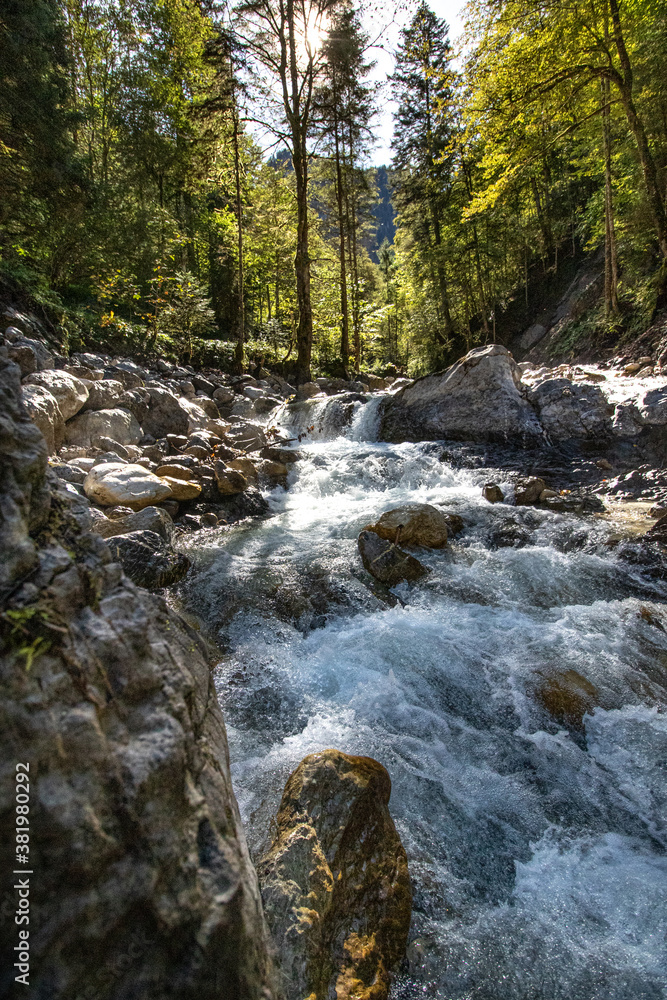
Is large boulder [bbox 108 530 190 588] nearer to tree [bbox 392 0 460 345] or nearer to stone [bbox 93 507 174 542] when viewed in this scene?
stone [bbox 93 507 174 542]

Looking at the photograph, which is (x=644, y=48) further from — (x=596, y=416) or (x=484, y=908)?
(x=484, y=908)

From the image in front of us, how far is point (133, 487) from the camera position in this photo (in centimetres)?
565

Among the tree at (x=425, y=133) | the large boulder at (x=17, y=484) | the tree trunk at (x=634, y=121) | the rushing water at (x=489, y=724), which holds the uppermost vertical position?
the tree at (x=425, y=133)

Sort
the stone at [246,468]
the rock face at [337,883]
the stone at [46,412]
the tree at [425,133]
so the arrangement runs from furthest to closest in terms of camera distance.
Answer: the tree at [425,133]
the stone at [246,468]
the stone at [46,412]
the rock face at [337,883]

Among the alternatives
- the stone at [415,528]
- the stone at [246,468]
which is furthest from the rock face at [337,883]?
the stone at [246,468]

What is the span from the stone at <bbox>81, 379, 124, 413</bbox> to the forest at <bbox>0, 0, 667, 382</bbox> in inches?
118

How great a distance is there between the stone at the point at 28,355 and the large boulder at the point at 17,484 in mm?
5679

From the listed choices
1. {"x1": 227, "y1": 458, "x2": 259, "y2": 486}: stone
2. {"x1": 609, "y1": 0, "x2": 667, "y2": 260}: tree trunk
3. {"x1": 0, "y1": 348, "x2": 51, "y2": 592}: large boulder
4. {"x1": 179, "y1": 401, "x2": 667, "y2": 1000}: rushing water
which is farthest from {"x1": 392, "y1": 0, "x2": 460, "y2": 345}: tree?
{"x1": 0, "y1": 348, "x2": 51, "y2": 592}: large boulder

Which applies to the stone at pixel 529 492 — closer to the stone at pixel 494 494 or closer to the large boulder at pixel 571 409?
the stone at pixel 494 494

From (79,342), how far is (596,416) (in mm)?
11097

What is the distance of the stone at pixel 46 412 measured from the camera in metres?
5.72

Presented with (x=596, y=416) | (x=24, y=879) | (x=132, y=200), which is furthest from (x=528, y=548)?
(x=132, y=200)

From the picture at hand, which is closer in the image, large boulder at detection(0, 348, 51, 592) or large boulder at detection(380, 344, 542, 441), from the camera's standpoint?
large boulder at detection(0, 348, 51, 592)

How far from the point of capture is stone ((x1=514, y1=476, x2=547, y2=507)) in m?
6.60
